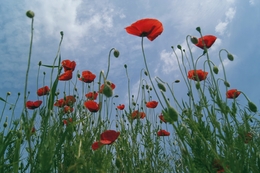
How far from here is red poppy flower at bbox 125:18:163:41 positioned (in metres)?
2.23


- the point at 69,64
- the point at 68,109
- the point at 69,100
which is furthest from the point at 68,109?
the point at 69,64

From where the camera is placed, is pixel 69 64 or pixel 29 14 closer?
pixel 29 14

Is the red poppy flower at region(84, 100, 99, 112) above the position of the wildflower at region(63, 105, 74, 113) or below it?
below

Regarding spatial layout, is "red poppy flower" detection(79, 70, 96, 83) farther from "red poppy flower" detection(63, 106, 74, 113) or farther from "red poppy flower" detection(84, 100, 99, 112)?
"red poppy flower" detection(84, 100, 99, 112)

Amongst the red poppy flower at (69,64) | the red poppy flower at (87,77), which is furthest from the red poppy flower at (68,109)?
the red poppy flower at (69,64)

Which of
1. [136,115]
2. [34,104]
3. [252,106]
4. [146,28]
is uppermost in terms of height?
[146,28]

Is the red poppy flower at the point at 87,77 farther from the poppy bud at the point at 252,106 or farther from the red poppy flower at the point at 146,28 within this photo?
the poppy bud at the point at 252,106

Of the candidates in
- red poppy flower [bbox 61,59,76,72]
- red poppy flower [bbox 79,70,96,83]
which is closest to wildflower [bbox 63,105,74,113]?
red poppy flower [bbox 79,70,96,83]

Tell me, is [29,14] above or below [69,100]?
above

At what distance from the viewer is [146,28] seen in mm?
2250

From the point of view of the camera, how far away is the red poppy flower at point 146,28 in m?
2.23

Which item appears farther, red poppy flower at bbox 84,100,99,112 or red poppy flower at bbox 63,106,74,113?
red poppy flower at bbox 63,106,74,113

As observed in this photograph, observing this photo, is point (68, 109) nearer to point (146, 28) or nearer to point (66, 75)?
point (66, 75)

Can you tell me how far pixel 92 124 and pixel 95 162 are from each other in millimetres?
1415
